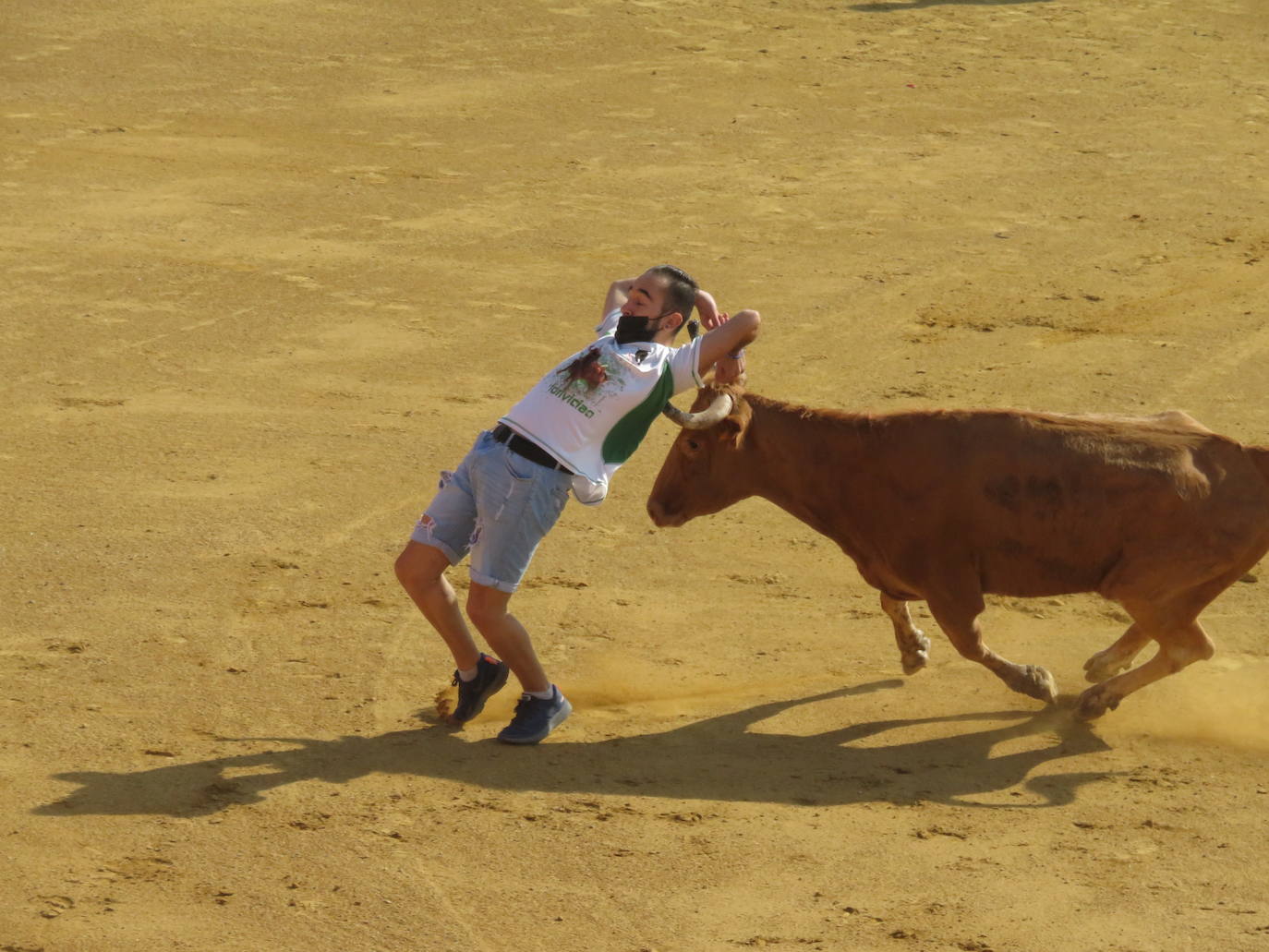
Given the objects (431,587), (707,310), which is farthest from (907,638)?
(431,587)

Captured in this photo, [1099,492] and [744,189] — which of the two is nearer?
[1099,492]

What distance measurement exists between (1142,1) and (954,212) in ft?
27.5

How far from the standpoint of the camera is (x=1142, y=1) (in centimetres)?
2111

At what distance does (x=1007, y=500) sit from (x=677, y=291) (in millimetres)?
1479

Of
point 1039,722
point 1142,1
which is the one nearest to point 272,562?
point 1039,722

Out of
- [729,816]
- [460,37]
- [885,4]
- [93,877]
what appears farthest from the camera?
[885,4]

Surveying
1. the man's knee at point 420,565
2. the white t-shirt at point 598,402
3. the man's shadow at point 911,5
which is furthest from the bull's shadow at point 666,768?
the man's shadow at point 911,5

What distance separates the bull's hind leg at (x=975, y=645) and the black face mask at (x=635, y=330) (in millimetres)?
1485

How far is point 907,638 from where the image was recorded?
7297mm

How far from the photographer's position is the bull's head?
692 cm

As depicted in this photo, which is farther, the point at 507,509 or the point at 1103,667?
the point at 1103,667

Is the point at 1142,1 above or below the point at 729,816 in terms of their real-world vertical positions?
above

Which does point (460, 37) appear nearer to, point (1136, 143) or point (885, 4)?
point (885, 4)

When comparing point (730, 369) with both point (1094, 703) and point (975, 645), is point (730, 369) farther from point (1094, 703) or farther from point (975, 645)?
point (1094, 703)
